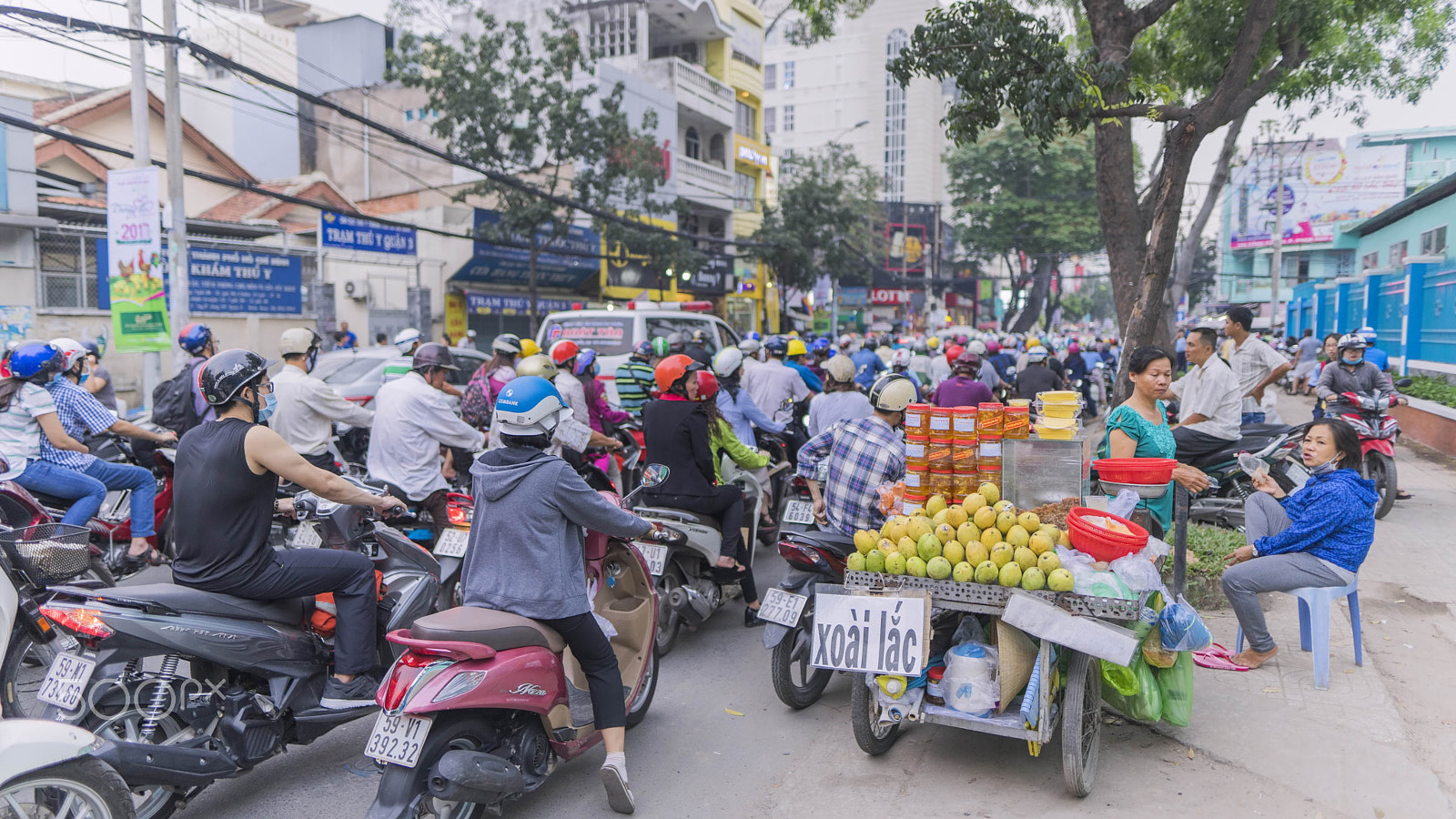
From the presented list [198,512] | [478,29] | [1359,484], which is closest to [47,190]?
[478,29]

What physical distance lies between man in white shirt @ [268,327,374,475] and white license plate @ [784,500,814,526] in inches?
106

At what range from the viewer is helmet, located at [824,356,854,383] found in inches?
274

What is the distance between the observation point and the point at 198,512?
344 cm

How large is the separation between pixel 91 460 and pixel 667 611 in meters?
3.59

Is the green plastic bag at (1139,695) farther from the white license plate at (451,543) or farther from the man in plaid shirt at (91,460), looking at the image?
the man in plaid shirt at (91,460)

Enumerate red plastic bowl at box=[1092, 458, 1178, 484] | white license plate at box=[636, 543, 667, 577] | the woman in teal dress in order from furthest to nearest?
1. the woman in teal dress
2. white license plate at box=[636, 543, 667, 577]
3. red plastic bowl at box=[1092, 458, 1178, 484]

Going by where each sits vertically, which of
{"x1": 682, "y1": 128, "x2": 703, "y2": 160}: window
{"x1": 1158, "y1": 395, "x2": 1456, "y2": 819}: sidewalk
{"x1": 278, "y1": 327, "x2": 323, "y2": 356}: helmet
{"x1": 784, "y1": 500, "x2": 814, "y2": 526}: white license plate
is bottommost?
{"x1": 1158, "y1": 395, "x2": 1456, "y2": 819}: sidewalk

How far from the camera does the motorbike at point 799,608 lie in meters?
4.46

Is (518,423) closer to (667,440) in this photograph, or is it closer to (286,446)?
(286,446)

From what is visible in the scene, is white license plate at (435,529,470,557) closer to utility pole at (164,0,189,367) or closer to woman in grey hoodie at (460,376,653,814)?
woman in grey hoodie at (460,376,653,814)

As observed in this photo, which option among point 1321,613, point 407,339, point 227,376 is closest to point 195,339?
point 407,339

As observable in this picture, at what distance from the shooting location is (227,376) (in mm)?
3488

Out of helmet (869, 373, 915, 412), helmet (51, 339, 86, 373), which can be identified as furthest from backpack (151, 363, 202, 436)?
helmet (869, 373, 915, 412)

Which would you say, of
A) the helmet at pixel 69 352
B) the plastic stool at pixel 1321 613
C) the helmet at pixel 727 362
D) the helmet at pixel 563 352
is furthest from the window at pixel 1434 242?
the helmet at pixel 69 352
